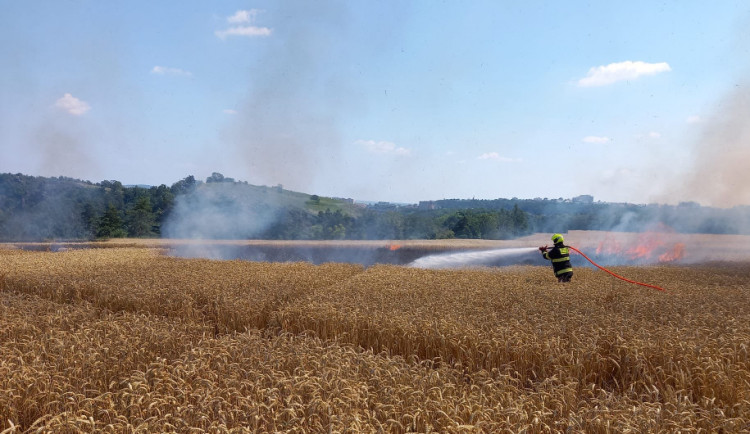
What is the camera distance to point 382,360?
5168 millimetres

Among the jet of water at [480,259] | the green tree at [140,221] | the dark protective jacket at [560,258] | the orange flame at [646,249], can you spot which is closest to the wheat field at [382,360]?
the dark protective jacket at [560,258]

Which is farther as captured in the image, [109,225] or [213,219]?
[109,225]

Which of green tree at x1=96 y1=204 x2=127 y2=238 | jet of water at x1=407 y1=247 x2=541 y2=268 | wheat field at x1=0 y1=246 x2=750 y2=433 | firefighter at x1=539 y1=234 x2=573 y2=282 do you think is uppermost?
green tree at x1=96 y1=204 x2=127 y2=238

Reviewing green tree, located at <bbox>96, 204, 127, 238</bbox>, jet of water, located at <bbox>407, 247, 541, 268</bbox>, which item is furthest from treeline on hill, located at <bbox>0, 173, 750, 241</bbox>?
jet of water, located at <bbox>407, 247, 541, 268</bbox>

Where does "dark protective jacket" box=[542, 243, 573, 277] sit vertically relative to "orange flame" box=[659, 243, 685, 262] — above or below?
above

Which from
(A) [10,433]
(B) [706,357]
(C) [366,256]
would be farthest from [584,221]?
(A) [10,433]

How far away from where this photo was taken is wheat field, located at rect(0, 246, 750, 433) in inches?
144

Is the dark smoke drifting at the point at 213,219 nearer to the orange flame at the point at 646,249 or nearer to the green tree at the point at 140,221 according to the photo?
the green tree at the point at 140,221

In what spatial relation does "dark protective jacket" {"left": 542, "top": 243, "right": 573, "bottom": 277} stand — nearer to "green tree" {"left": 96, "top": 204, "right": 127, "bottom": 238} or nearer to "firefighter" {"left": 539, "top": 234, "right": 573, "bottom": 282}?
"firefighter" {"left": 539, "top": 234, "right": 573, "bottom": 282}

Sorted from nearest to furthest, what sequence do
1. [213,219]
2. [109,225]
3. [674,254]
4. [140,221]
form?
1. [674,254]
2. [213,219]
3. [109,225]
4. [140,221]

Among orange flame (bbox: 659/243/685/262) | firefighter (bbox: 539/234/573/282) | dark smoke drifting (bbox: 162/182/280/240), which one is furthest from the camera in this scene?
dark smoke drifting (bbox: 162/182/280/240)

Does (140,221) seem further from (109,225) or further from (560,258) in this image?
(560,258)

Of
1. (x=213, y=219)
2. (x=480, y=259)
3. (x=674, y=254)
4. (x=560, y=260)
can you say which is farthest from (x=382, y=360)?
(x=213, y=219)

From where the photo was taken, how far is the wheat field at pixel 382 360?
3.65 metres
